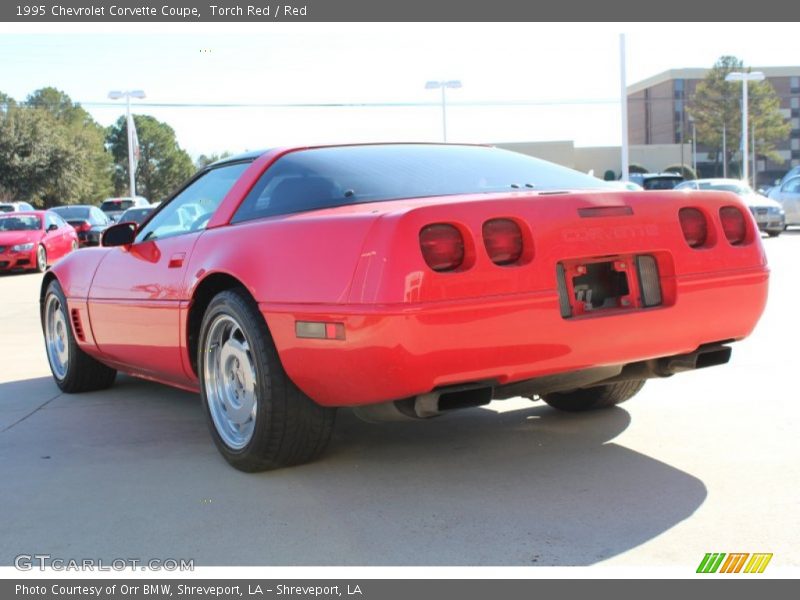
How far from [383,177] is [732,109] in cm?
8507

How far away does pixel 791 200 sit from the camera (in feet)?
73.3

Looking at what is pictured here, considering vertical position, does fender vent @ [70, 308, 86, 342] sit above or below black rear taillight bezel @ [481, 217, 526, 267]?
below

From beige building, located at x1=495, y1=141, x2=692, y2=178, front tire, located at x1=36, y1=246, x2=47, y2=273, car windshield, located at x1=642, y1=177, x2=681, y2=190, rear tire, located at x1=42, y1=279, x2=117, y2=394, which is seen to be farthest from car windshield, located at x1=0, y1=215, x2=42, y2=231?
beige building, located at x1=495, y1=141, x2=692, y2=178

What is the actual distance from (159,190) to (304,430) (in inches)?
4267

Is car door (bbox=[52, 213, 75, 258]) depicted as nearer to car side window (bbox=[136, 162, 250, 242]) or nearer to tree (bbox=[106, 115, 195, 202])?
car side window (bbox=[136, 162, 250, 242])

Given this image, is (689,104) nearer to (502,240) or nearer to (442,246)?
(502,240)

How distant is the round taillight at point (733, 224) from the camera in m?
3.87

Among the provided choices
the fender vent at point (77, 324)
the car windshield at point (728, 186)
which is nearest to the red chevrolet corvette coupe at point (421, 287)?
the fender vent at point (77, 324)

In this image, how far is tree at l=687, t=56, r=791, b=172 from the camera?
264 feet

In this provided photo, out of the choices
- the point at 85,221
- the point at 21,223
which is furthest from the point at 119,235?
the point at 85,221

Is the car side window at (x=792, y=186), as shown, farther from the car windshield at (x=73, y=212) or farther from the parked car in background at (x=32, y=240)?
the car windshield at (x=73, y=212)

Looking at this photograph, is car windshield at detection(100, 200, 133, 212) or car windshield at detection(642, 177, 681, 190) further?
car windshield at detection(100, 200, 133, 212)

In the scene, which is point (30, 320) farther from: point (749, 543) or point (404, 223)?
point (749, 543)
